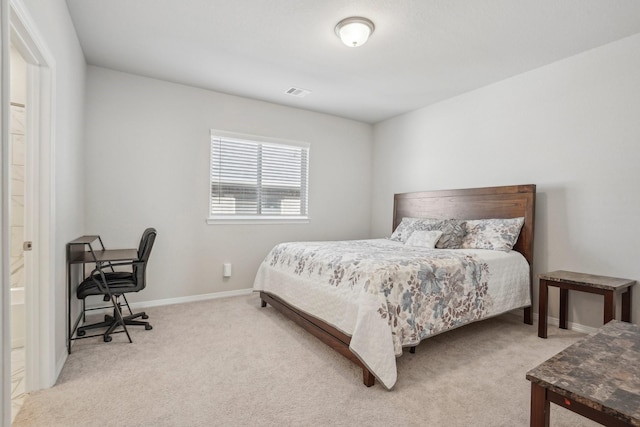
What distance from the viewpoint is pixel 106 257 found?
8.98ft

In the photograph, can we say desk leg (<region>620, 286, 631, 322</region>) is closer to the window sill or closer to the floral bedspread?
the floral bedspread

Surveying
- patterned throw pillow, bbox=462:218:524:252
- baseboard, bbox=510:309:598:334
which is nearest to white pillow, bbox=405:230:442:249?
patterned throw pillow, bbox=462:218:524:252

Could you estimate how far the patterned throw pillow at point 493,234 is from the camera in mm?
3240

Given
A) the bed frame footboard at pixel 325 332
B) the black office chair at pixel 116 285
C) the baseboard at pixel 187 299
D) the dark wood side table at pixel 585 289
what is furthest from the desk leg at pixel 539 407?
the baseboard at pixel 187 299

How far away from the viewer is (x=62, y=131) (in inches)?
91.0

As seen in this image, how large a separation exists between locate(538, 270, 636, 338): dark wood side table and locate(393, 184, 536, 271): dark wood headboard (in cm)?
43

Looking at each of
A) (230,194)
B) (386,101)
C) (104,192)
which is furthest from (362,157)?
(104,192)

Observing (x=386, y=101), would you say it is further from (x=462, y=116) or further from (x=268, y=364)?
(x=268, y=364)

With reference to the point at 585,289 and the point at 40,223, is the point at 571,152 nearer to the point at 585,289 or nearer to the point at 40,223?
the point at 585,289

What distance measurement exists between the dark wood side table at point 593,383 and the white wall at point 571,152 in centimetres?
189

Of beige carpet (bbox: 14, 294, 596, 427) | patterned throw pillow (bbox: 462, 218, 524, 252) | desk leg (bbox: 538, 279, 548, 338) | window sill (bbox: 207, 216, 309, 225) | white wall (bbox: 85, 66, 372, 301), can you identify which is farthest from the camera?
window sill (bbox: 207, 216, 309, 225)

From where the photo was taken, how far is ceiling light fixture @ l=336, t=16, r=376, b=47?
2.48m

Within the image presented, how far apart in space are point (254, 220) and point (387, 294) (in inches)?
103

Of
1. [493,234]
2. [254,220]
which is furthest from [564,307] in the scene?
[254,220]
